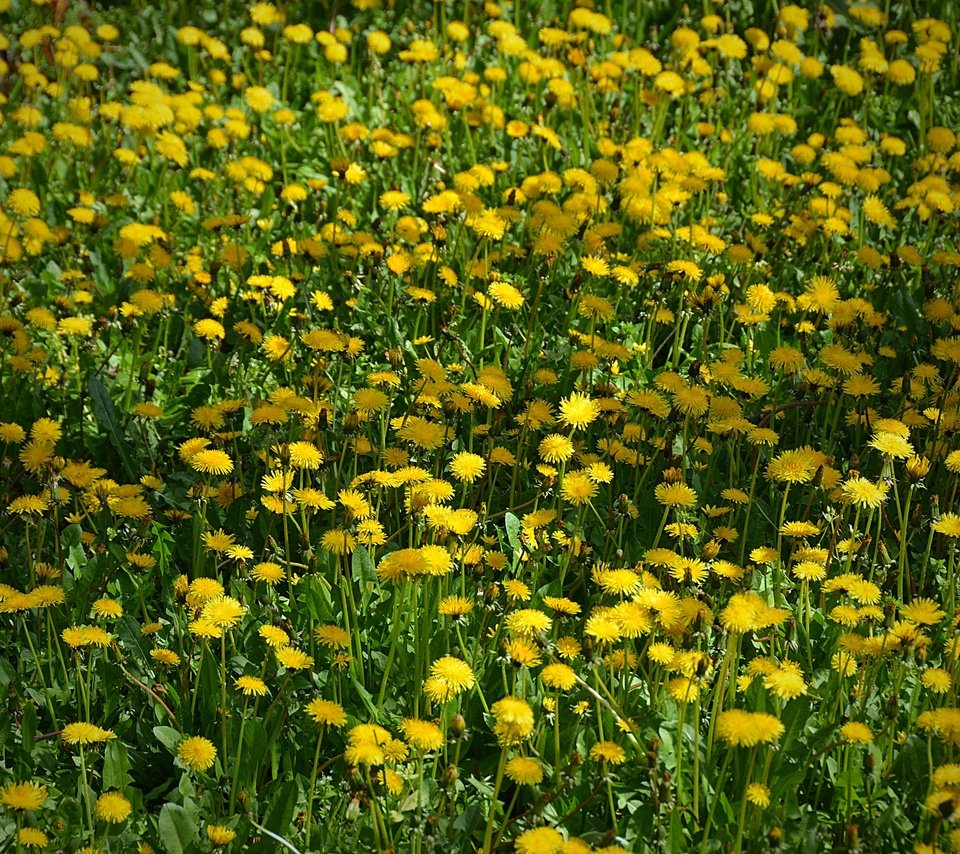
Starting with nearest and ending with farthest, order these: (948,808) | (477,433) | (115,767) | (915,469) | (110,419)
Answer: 1. (948,808)
2. (115,767)
3. (915,469)
4. (477,433)
5. (110,419)

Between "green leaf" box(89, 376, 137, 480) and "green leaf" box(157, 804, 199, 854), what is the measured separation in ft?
4.40

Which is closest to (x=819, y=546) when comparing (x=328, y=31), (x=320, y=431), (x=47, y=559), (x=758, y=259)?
(x=320, y=431)

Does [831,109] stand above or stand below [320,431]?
above

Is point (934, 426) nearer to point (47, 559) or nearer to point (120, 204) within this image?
point (47, 559)

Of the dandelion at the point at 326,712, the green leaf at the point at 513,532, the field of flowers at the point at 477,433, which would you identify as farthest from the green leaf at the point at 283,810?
the green leaf at the point at 513,532

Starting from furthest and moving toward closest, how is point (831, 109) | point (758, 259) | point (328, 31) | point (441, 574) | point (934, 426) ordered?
point (328, 31) < point (831, 109) < point (758, 259) < point (934, 426) < point (441, 574)

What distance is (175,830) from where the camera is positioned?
7.11 feet

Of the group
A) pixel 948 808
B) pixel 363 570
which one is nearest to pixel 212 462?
pixel 363 570

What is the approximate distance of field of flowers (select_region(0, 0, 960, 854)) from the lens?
7.46 ft

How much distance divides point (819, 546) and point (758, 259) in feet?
4.84

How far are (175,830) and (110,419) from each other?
150cm

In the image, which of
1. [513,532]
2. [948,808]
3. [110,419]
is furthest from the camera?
[110,419]

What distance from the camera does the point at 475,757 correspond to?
8.18ft

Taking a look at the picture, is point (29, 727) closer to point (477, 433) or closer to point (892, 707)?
point (477, 433)
